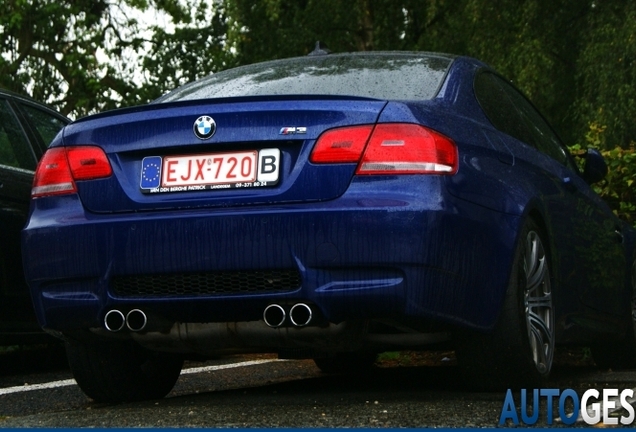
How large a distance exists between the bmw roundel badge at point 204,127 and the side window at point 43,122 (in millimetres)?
3359

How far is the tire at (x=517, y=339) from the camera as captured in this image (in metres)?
5.32

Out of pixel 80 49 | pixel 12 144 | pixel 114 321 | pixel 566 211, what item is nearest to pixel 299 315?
pixel 114 321

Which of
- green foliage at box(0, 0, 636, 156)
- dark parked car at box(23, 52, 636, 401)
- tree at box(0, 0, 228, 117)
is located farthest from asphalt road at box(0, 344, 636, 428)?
tree at box(0, 0, 228, 117)

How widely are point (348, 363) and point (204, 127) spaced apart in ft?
9.34

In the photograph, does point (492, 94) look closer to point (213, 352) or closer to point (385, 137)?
point (385, 137)

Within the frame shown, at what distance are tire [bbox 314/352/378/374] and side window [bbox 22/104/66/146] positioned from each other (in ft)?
7.31

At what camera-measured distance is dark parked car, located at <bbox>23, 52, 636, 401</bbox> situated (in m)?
4.82

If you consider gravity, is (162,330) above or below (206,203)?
below

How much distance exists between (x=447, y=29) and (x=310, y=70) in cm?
2595

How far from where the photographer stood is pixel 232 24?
103 feet

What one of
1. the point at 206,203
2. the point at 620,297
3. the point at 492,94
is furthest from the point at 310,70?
the point at 620,297

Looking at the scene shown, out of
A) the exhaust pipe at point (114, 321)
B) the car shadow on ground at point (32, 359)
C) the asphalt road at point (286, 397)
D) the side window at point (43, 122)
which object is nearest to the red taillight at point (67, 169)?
the exhaust pipe at point (114, 321)

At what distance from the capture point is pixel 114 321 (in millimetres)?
5141

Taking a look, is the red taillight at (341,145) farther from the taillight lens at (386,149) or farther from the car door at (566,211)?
the car door at (566,211)
